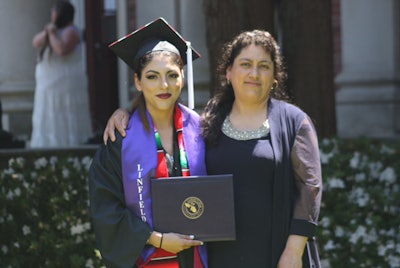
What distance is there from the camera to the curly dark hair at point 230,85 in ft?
14.4

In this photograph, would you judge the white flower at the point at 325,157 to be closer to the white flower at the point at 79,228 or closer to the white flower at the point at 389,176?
the white flower at the point at 389,176

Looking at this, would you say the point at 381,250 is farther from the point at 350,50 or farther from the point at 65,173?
the point at 350,50

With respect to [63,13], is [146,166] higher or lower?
lower

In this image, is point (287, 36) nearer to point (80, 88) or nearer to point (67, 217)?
point (67, 217)

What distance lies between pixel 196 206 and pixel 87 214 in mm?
2576

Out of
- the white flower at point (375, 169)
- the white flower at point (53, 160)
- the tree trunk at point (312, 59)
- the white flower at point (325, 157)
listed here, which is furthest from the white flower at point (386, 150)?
the white flower at point (53, 160)

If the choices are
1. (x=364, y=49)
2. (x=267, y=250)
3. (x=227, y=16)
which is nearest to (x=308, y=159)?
(x=267, y=250)

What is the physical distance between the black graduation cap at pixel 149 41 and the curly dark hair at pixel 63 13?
5272 mm

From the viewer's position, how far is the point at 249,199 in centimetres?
430

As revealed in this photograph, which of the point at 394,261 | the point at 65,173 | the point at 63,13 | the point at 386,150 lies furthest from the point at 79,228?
the point at 63,13

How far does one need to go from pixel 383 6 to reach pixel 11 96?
4270mm

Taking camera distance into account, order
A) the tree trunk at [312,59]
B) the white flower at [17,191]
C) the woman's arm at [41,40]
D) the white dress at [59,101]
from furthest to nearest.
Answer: the white dress at [59,101] → the woman's arm at [41,40] → the tree trunk at [312,59] → the white flower at [17,191]

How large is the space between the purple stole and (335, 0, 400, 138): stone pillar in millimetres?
5799

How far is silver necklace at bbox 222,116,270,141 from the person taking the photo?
435cm
